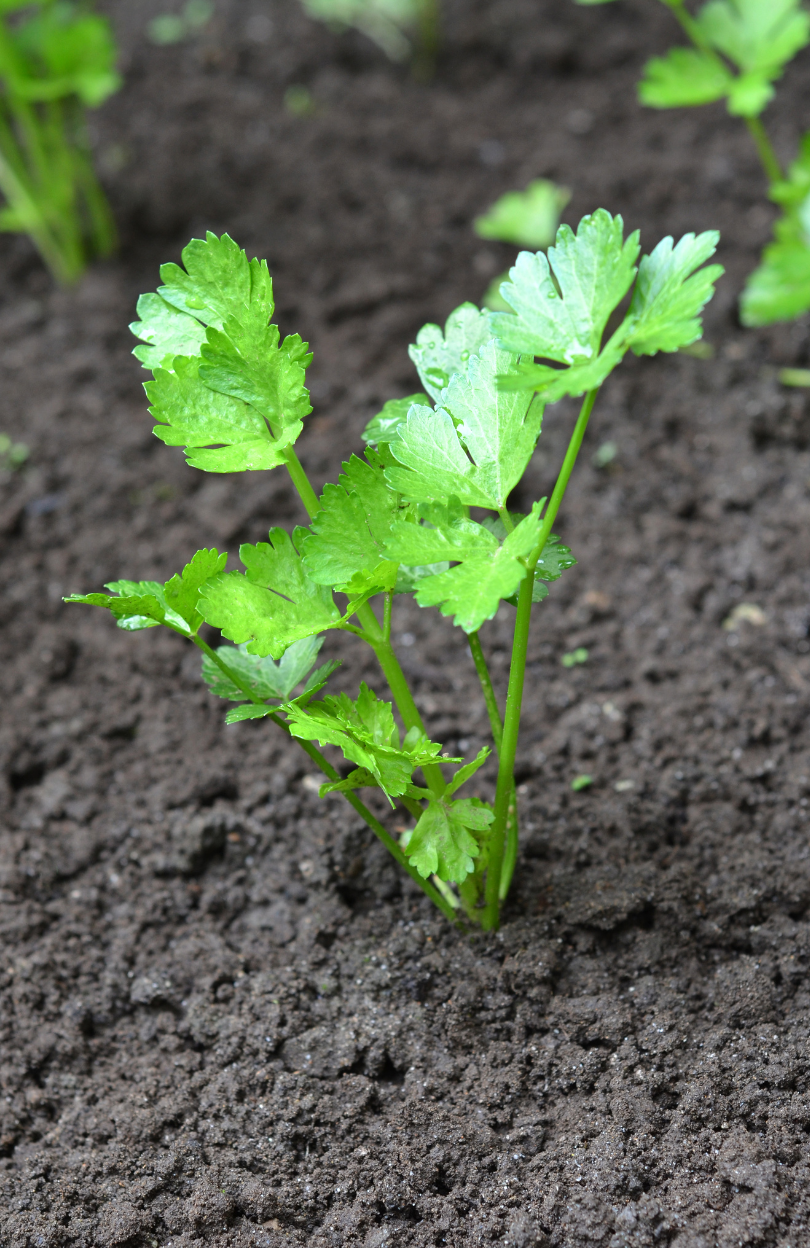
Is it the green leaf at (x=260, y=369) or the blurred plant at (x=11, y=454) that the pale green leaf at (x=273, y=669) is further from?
the blurred plant at (x=11, y=454)

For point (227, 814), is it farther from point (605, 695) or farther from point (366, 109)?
point (366, 109)

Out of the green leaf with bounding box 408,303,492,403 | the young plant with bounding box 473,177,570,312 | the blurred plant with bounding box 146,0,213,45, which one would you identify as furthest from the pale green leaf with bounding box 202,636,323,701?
the blurred plant with bounding box 146,0,213,45

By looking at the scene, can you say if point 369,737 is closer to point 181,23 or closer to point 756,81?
point 756,81

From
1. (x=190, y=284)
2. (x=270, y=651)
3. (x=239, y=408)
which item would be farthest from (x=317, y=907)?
(x=190, y=284)

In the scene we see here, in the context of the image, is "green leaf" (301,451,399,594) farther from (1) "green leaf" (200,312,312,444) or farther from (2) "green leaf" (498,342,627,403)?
(2) "green leaf" (498,342,627,403)

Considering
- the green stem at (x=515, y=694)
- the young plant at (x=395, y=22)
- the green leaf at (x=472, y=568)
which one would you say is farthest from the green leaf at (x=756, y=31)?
the green leaf at (x=472, y=568)

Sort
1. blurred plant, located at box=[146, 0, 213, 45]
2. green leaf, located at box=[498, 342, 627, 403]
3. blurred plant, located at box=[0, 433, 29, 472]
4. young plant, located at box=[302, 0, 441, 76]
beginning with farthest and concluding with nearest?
1. blurred plant, located at box=[146, 0, 213, 45]
2. young plant, located at box=[302, 0, 441, 76]
3. blurred plant, located at box=[0, 433, 29, 472]
4. green leaf, located at box=[498, 342, 627, 403]
